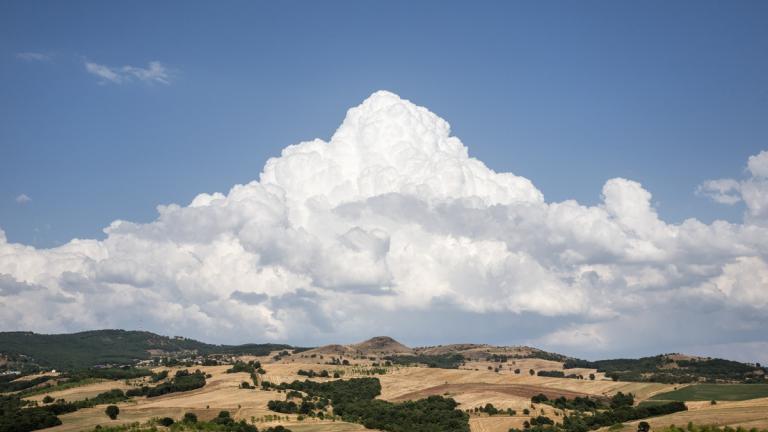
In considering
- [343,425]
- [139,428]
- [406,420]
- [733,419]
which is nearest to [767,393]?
[733,419]

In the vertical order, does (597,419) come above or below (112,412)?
above

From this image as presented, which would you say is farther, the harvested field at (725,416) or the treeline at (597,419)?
the treeline at (597,419)

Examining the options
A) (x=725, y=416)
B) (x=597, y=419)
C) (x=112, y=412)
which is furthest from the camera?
(x=112, y=412)

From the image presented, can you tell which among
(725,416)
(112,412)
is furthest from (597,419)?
(112,412)

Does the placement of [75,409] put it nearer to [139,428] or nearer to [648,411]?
[139,428]

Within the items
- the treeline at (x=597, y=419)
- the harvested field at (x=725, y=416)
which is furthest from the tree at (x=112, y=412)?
the harvested field at (x=725, y=416)

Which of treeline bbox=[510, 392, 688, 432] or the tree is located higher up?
treeline bbox=[510, 392, 688, 432]

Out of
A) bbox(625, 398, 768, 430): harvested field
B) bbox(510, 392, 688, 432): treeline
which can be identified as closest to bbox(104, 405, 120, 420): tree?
bbox(510, 392, 688, 432): treeline

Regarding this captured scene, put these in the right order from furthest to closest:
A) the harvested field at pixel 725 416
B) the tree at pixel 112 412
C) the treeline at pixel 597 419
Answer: the tree at pixel 112 412, the treeline at pixel 597 419, the harvested field at pixel 725 416

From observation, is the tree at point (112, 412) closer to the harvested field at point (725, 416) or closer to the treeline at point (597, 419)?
the treeline at point (597, 419)

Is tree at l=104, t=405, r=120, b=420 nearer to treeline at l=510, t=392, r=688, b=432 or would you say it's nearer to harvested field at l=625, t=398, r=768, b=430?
treeline at l=510, t=392, r=688, b=432

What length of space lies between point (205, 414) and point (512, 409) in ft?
264

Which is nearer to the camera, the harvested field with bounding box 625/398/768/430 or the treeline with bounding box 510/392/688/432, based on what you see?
the harvested field with bounding box 625/398/768/430

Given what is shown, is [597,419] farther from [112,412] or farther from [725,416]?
[112,412]
